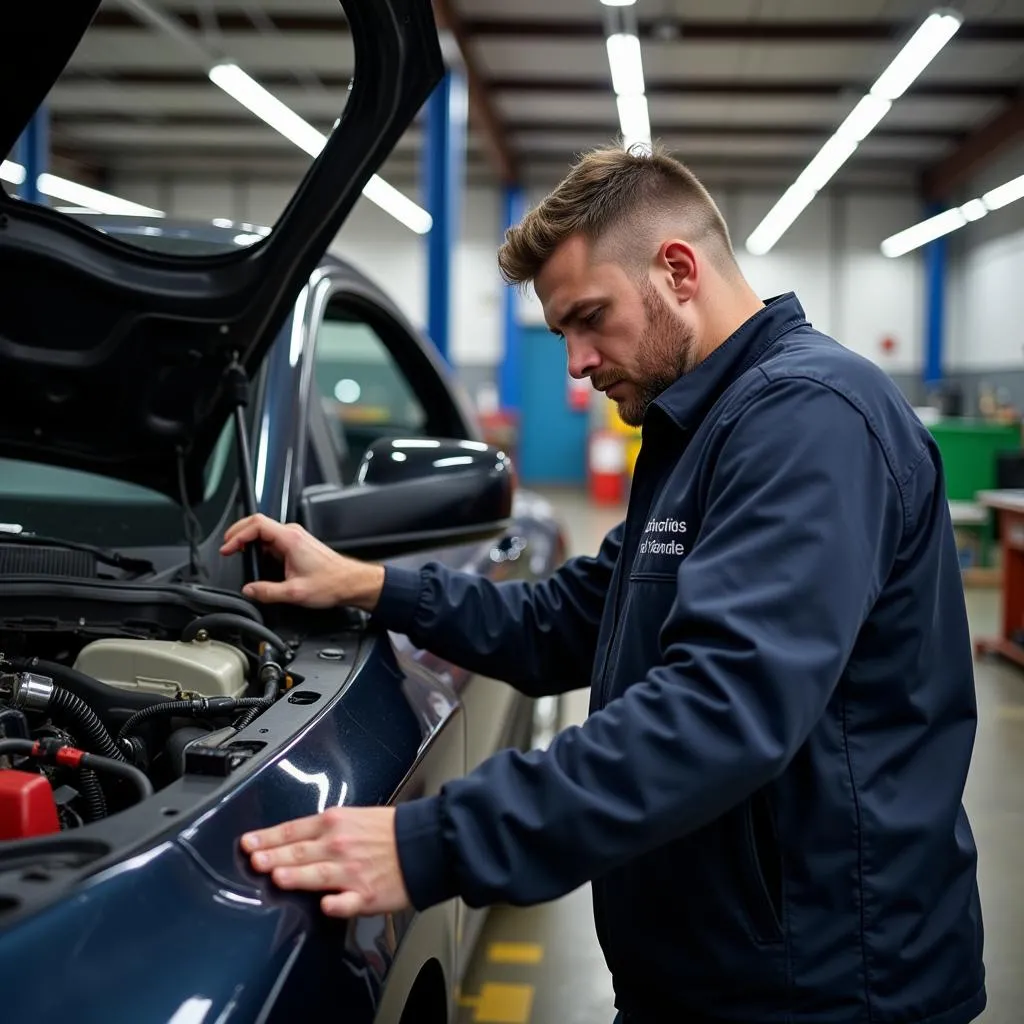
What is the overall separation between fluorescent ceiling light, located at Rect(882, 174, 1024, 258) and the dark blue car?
48.6 feet

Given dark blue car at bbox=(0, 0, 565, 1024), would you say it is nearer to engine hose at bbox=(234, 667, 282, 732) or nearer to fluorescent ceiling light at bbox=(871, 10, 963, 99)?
engine hose at bbox=(234, 667, 282, 732)

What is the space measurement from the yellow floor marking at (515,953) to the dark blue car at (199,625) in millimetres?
619

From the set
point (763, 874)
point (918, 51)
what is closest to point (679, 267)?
point (763, 874)

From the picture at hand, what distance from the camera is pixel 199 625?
1575mm

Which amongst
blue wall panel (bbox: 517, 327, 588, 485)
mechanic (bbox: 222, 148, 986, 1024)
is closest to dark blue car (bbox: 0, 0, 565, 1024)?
mechanic (bbox: 222, 148, 986, 1024)

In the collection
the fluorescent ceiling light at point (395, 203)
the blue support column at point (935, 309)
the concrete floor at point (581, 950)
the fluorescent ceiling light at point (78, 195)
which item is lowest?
the concrete floor at point (581, 950)

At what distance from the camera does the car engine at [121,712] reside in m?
1.13

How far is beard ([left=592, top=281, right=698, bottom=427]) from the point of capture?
55.1 inches

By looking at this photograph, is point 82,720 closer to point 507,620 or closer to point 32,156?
point 507,620

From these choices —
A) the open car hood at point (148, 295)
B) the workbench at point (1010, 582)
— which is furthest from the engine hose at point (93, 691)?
the workbench at point (1010, 582)

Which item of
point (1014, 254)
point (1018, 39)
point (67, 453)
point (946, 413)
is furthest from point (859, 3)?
point (67, 453)

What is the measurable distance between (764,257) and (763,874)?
749 inches

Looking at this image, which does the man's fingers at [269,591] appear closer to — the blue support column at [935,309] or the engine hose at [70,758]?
the engine hose at [70,758]

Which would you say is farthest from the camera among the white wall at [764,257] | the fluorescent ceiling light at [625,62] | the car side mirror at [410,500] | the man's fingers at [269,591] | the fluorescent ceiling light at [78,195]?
the white wall at [764,257]
